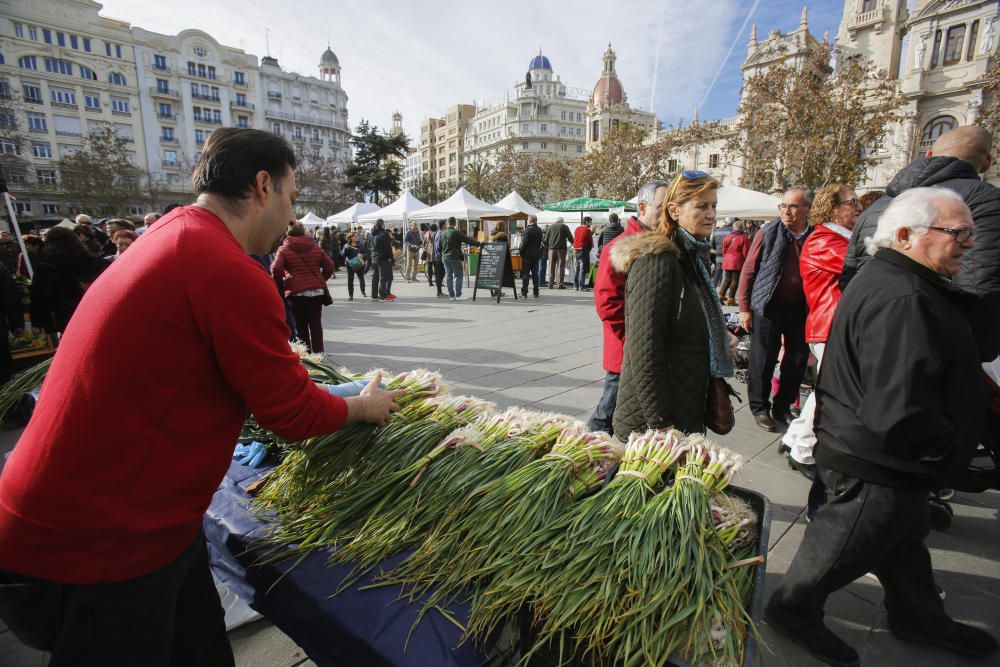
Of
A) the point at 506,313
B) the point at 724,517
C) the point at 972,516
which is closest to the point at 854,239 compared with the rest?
the point at 972,516

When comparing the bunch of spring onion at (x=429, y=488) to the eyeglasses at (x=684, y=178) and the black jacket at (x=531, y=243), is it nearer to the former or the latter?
the eyeglasses at (x=684, y=178)

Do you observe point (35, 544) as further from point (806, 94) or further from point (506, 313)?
point (806, 94)

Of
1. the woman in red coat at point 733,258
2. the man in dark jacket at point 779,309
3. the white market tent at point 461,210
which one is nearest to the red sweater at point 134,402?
the man in dark jacket at point 779,309

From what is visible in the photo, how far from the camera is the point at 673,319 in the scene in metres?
2.25

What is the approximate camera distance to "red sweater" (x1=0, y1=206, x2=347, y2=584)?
1.09 metres

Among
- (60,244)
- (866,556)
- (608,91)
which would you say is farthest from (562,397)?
(608,91)

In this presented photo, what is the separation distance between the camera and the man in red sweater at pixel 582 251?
42.8 feet

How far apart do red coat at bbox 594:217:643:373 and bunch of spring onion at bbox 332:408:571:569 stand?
1.33m

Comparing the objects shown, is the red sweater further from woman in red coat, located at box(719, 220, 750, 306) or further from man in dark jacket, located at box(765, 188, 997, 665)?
woman in red coat, located at box(719, 220, 750, 306)

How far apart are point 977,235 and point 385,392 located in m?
3.12

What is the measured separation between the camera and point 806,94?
22.0 meters

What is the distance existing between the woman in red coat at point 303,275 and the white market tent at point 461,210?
926 centimetres

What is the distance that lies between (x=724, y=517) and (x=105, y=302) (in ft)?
5.39

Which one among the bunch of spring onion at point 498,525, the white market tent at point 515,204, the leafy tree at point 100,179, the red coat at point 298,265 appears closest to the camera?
the bunch of spring onion at point 498,525
